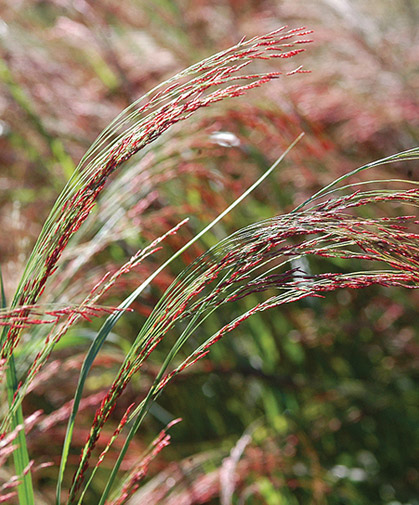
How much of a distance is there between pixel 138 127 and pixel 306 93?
61.9 inches

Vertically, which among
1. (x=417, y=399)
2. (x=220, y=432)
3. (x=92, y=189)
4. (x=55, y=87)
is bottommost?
(x=417, y=399)

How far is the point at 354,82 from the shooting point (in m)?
2.20

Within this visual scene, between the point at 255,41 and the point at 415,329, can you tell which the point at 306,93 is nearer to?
the point at 415,329

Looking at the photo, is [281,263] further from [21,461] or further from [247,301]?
[247,301]

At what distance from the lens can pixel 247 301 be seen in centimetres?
170

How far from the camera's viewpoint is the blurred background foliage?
139 centimetres

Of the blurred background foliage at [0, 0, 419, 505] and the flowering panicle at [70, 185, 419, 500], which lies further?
the blurred background foliage at [0, 0, 419, 505]

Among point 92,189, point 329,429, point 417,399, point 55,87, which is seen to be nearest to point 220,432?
point 329,429

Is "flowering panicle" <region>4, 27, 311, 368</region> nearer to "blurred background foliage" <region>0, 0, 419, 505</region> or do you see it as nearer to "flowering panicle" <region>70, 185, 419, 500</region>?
"flowering panicle" <region>70, 185, 419, 500</region>

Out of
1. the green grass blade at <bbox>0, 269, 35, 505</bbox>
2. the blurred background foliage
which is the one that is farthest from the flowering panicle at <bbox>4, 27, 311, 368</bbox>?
the blurred background foliage

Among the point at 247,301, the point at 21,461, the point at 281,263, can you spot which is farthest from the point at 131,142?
the point at 247,301

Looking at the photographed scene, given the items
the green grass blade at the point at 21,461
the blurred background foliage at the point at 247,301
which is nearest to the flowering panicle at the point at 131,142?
the green grass blade at the point at 21,461

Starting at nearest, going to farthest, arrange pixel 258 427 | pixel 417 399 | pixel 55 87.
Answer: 1. pixel 258 427
2. pixel 417 399
3. pixel 55 87

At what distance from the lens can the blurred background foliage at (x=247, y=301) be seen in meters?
1.39
